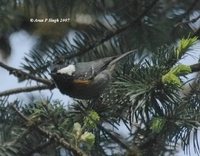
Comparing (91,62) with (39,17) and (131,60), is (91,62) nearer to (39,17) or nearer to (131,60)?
(131,60)

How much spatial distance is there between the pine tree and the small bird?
0.07ft

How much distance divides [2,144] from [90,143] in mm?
209

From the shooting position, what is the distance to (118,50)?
5.05ft

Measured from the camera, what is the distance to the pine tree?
1.15 meters

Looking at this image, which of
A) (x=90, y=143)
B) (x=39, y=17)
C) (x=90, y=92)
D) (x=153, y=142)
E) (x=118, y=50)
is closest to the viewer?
(x=90, y=143)

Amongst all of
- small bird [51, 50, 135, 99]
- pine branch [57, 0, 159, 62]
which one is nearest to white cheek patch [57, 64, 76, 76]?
small bird [51, 50, 135, 99]

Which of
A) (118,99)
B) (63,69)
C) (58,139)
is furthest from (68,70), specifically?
(58,139)

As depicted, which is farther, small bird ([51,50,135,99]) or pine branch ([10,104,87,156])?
small bird ([51,50,135,99])

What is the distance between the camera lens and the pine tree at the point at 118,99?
3.77 feet

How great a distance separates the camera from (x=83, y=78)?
1.37m

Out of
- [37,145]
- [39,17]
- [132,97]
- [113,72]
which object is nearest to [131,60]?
[113,72]

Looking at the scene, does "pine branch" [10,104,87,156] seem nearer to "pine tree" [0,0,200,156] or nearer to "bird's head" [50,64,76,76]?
"pine tree" [0,0,200,156]

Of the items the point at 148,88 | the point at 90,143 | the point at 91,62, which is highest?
the point at 91,62

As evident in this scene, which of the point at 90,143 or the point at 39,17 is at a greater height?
the point at 39,17
